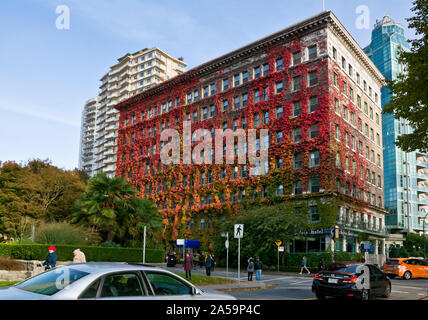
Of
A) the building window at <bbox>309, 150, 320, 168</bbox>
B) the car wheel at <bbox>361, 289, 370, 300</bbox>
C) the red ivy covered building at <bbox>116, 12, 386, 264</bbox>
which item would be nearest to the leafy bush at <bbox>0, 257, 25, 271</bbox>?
the car wheel at <bbox>361, 289, 370, 300</bbox>

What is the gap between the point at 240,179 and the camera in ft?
163

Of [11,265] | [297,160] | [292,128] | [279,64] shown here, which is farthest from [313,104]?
[11,265]

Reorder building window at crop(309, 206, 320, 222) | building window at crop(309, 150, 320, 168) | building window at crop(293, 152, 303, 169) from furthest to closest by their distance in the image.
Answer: building window at crop(293, 152, 303, 169) → building window at crop(309, 150, 320, 168) → building window at crop(309, 206, 320, 222)

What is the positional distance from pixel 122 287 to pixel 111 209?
88.8 feet

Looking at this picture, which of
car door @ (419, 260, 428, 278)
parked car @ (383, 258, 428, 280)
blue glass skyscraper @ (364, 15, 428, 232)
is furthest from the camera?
blue glass skyscraper @ (364, 15, 428, 232)

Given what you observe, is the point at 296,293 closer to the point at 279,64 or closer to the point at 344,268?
the point at 344,268

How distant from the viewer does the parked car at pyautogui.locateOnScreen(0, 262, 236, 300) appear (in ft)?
18.6

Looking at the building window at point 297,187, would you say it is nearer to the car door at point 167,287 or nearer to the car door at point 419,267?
the car door at point 419,267

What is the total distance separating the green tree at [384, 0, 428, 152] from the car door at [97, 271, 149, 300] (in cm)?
1635

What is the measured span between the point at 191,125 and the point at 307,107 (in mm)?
18506

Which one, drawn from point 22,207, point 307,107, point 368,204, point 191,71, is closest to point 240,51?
point 191,71

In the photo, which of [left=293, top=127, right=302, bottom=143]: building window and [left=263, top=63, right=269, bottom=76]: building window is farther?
[left=263, top=63, right=269, bottom=76]: building window

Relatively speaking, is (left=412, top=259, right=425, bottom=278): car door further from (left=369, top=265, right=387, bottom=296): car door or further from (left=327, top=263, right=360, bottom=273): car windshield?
(left=327, top=263, right=360, bottom=273): car windshield
